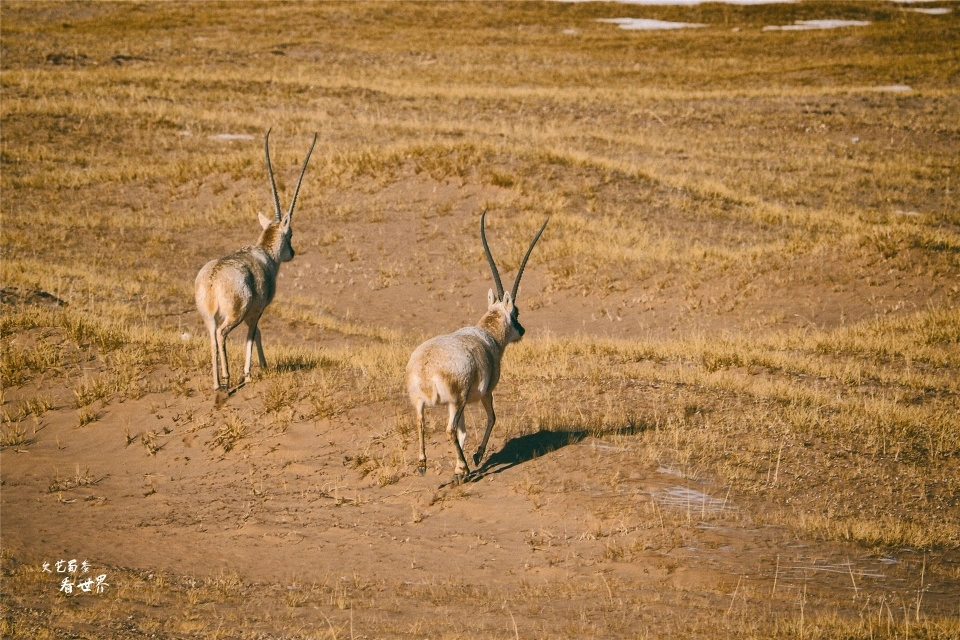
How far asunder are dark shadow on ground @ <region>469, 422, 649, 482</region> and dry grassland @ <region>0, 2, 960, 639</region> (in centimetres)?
4

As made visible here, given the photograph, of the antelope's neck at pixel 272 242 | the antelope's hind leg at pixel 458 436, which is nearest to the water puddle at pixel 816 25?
the antelope's neck at pixel 272 242

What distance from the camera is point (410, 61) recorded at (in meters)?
56.8

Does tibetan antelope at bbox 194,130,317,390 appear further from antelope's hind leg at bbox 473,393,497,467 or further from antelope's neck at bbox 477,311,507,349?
antelope's hind leg at bbox 473,393,497,467

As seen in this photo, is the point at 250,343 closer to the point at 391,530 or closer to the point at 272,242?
the point at 272,242

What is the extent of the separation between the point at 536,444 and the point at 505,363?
3738 millimetres

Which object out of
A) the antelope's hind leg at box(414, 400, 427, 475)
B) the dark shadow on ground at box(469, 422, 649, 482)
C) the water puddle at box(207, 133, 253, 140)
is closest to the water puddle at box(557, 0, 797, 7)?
the water puddle at box(207, 133, 253, 140)

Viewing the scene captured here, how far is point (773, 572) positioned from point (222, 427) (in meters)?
6.48

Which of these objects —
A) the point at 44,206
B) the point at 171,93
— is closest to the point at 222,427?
the point at 44,206

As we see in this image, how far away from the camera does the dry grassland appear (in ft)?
27.4

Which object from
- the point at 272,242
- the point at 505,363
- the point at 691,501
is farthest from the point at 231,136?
the point at 691,501

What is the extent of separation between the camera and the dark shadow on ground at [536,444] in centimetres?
1072

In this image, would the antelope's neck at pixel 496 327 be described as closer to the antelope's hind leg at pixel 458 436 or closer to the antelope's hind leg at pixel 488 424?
the antelope's hind leg at pixel 488 424

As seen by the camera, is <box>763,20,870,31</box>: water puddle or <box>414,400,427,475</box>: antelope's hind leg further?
<box>763,20,870,31</box>: water puddle

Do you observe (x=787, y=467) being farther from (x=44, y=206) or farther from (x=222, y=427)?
(x=44, y=206)
